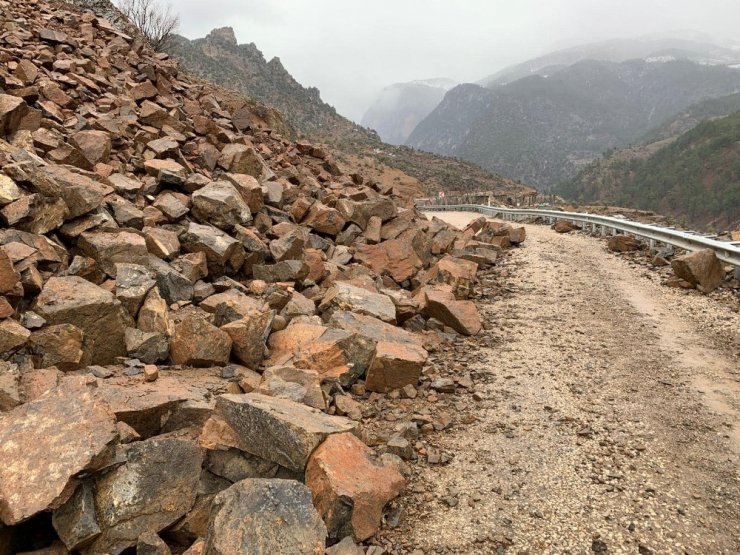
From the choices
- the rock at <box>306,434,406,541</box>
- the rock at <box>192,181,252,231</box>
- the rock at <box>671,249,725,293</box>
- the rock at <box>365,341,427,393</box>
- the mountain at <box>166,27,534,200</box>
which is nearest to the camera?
the rock at <box>306,434,406,541</box>

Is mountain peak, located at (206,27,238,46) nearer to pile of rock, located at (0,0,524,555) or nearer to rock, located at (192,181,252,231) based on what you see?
pile of rock, located at (0,0,524,555)

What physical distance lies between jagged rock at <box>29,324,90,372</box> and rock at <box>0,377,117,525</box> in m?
1.28

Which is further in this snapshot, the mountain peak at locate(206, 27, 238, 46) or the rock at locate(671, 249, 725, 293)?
A: the mountain peak at locate(206, 27, 238, 46)

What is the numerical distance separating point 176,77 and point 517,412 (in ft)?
55.3

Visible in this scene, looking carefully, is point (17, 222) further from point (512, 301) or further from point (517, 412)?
point (512, 301)

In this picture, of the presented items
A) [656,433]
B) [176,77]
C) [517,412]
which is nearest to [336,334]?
[517,412]

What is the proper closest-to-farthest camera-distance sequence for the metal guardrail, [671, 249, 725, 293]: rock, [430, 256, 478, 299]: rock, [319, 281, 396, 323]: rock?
[319, 281, 396, 323]: rock → [671, 249, 725, 293]: rock → the metal guardrail → [430, 256, 478, 299]: rock

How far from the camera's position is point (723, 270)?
953cm

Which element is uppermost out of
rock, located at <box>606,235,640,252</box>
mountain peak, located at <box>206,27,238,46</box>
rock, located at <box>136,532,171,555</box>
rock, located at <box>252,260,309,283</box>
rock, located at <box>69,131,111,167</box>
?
mountain peak, located at <box>206,27,238,46</box>

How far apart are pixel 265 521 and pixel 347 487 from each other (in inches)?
36.4

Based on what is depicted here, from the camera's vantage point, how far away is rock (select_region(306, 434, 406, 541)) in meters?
3.84

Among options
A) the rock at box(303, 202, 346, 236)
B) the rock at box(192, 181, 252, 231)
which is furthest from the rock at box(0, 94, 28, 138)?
the rock at box(303, 202, 346, 236)

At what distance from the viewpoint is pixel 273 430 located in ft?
13.5

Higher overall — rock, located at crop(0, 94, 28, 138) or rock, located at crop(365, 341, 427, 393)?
rock, located at crop(0, 94, 28, 138)
